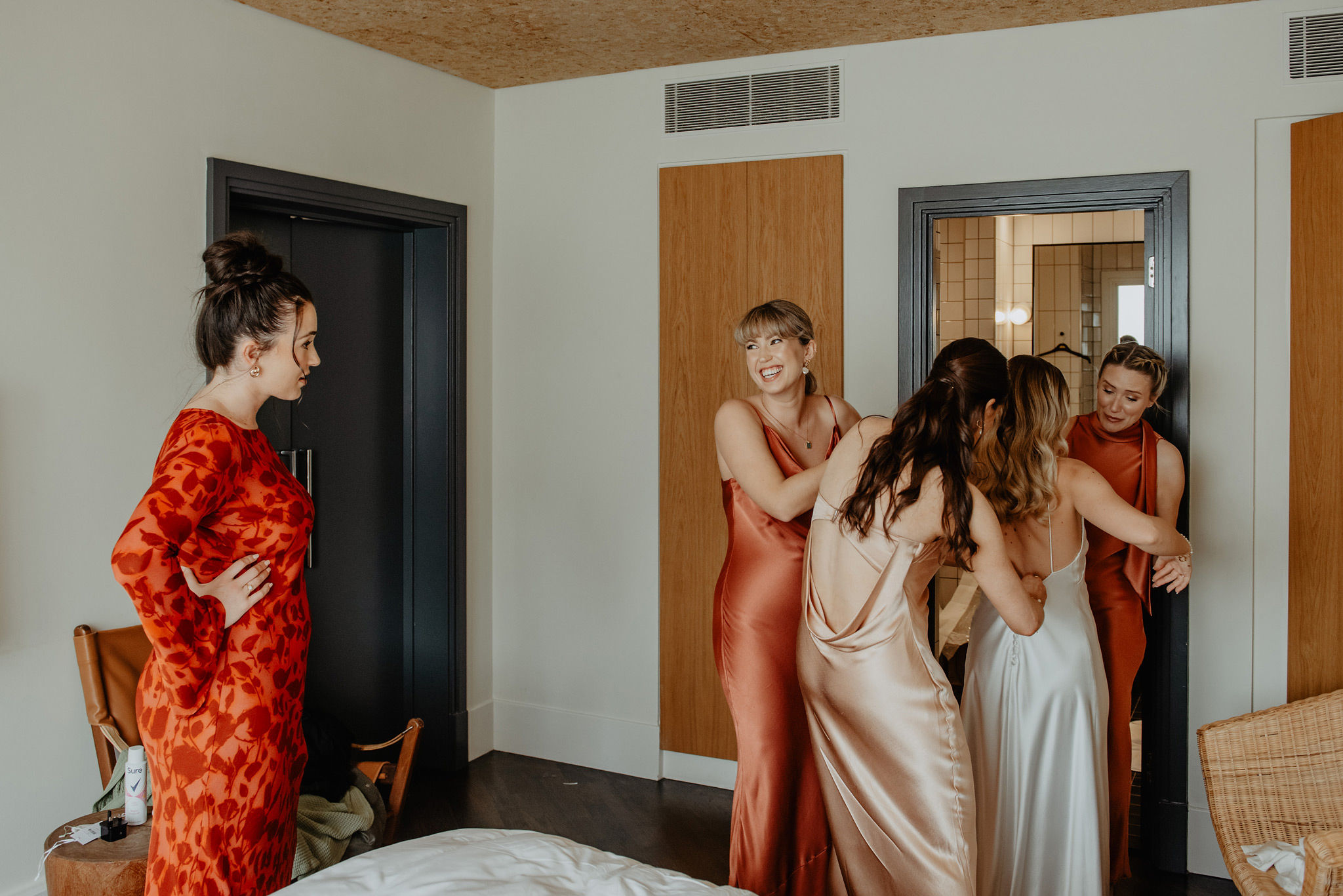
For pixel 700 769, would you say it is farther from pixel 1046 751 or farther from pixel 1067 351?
pixel 1067 351

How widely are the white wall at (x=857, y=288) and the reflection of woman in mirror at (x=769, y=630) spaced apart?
104cm

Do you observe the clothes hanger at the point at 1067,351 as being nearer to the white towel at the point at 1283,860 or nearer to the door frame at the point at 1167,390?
the door frame at the point at 1167,390

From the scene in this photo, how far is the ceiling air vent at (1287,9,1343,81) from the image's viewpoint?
304 cm

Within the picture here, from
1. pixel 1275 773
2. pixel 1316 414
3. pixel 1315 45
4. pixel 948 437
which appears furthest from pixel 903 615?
pixel 1315 45

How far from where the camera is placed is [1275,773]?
251 cm

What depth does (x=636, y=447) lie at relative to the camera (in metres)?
4.01

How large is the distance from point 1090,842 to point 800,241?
2245 millimetres

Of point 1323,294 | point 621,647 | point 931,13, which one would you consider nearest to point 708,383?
point 621,647

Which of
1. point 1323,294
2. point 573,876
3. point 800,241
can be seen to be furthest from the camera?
point 800,241

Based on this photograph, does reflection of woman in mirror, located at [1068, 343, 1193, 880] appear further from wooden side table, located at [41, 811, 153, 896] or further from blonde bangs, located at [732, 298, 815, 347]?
wooden side table, located at [41, 811, 153, 896]

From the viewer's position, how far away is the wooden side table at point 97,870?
225cm

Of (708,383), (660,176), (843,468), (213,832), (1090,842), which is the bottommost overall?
(1090,842)

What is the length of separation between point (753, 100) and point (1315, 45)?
1854 mm

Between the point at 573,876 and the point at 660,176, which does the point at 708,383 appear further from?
the point at 573,876
